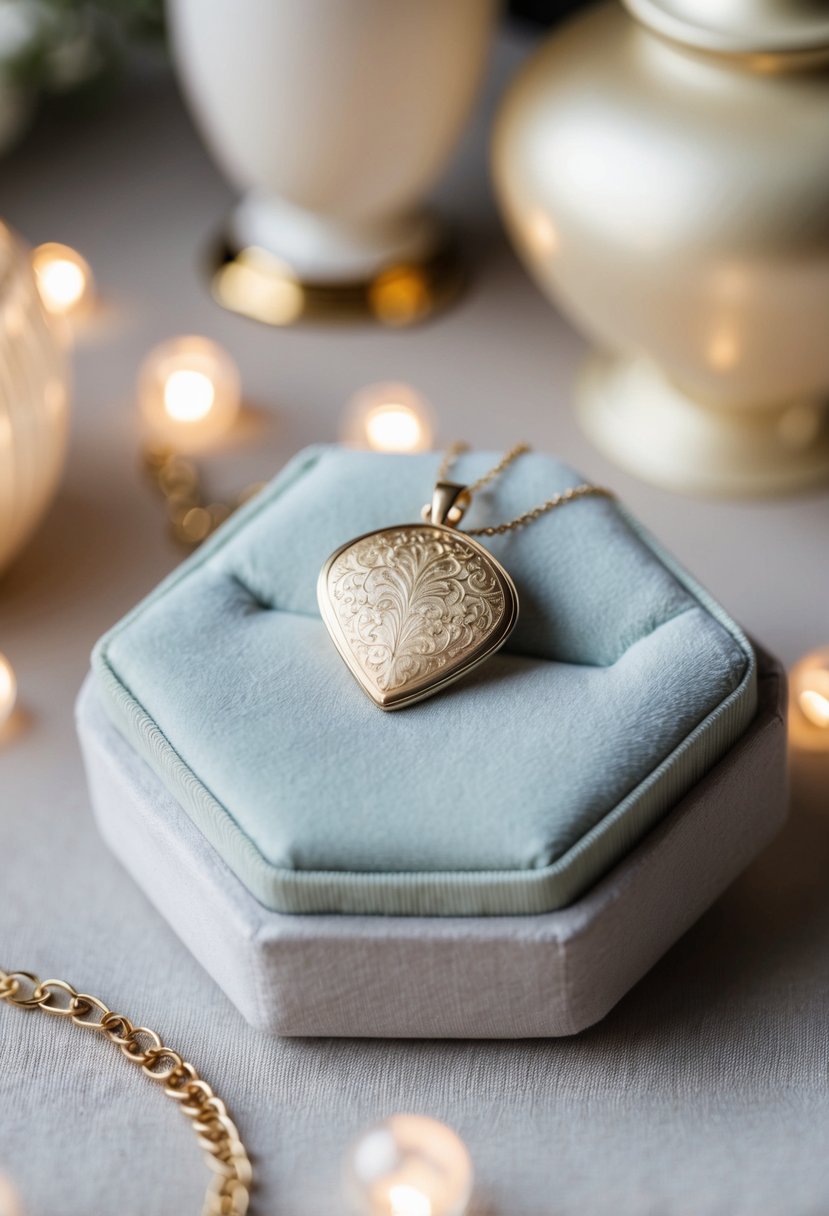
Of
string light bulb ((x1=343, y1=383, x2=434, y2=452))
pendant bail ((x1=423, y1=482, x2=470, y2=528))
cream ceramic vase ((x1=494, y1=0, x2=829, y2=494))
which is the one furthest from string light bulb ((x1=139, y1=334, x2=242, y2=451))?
pendant bail ((x1=423, y1=482, x2=470, y2=528))

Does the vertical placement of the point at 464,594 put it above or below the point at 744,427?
above

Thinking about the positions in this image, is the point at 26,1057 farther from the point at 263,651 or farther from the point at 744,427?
the point at 744,427

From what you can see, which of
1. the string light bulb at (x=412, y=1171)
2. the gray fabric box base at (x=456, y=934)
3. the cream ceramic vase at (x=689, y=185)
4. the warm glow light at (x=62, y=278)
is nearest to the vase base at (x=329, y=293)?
A: the warm glow light at (x=62, y=278)

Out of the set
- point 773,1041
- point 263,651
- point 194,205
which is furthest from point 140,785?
point 194,205

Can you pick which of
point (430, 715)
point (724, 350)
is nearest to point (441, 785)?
point (430, 715)

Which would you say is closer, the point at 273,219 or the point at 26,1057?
the point at 26,1057

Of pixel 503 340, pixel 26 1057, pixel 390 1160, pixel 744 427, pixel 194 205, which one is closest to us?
pixel 390 1160

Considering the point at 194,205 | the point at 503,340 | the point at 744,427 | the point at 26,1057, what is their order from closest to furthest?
the point at 26,1057, the point at 744,427, the point at 503,340, the point at 194,205
